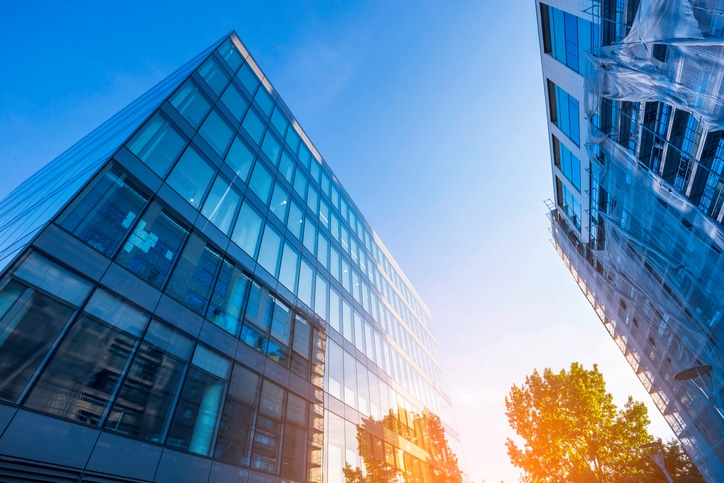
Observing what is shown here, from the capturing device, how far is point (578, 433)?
27188mm

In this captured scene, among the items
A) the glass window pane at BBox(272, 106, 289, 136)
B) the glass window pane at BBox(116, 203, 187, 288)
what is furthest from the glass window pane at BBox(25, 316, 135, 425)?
the glass window pane at BBox(272, 106, 289, 136)

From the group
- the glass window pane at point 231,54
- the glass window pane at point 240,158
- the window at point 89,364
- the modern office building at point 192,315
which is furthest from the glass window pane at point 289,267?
the glass window pane at point 231,54

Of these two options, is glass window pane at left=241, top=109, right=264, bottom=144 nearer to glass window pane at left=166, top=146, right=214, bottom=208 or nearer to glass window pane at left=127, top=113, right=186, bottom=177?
glass window pane at left=166, top=146, right=214, bottom=208

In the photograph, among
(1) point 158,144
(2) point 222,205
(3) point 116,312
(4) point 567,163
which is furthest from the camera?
(4) point 567,163

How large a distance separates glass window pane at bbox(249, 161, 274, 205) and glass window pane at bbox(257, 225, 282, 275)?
153cm

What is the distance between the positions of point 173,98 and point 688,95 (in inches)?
595

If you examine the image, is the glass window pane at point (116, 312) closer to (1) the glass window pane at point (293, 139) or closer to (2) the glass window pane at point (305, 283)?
(2) the glass window pane at point (305, 283)

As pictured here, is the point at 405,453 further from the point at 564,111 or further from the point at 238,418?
the point at 564,111

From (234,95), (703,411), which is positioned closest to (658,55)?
(703,411)

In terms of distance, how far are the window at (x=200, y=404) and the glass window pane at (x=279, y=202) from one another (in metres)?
7.95

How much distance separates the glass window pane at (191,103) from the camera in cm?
1301

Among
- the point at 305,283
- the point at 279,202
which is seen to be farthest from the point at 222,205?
the point at 305,283

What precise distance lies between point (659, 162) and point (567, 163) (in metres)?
9.24

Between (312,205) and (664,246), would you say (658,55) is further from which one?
(312,205)
